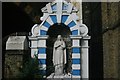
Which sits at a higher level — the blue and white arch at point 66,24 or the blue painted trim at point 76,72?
the blue and white arch at point 66,24

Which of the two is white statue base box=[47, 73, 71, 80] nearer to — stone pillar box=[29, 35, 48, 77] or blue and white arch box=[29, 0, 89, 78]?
blue and white arch box=[29, 0, 89, 78]

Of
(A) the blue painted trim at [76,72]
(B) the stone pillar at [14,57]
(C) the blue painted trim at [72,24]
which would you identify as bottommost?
(A) the blue painted trim at [76,72]

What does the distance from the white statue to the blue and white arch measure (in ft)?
1.24

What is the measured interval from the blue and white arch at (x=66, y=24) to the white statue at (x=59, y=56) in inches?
14.9

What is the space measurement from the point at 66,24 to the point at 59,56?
1.19 meters

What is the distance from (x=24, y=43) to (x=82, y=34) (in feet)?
7.32

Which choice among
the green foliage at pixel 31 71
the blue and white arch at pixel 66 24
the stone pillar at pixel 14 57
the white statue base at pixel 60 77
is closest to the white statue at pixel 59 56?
the white statue base at pixel 60 77

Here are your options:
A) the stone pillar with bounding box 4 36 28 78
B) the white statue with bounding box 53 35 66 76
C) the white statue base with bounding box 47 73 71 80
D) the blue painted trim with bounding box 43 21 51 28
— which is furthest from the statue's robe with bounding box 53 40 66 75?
the stone pillar with bounding box 4 36 28 78

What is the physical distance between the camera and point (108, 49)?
17734 millimetres

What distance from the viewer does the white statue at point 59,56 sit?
46.0ft

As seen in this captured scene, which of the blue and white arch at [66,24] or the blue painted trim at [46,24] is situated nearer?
the blue and white arch at [66,24]

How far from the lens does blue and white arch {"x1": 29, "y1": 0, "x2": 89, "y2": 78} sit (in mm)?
13961

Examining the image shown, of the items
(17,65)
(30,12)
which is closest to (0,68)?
(17,65)

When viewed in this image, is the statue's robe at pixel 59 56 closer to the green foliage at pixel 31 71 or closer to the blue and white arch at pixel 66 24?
the blue and white arch at pixel 66 24
